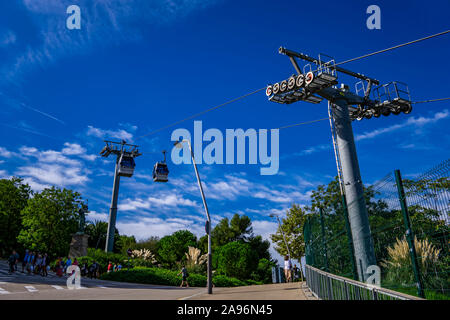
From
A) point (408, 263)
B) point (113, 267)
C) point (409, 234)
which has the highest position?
point (409, 234)

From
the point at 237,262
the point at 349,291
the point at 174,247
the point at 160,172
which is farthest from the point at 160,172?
the point at 349,291

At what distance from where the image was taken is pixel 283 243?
40.8 meters

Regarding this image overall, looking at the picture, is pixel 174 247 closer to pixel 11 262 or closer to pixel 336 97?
pixel 11 262

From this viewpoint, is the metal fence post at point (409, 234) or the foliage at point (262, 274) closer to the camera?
the metal fence post at point (409, 234)

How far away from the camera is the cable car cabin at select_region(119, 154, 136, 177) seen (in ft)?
135

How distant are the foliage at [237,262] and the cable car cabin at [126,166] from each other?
1552cm

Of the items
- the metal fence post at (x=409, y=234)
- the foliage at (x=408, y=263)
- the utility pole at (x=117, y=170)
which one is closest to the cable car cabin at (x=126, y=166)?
the utility pole at (x=117, y=170)

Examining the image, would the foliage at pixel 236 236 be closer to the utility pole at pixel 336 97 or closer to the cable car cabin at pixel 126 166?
the cable car cabin at pixel 126 166

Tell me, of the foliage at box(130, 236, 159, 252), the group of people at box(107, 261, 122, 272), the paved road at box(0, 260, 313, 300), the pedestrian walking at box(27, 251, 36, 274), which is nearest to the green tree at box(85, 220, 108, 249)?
the foliage at box(130, 236, 159, 252)

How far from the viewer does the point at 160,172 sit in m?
36.4

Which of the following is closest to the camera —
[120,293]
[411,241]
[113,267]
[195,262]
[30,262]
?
[411,241]

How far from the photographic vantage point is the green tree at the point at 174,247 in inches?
1638

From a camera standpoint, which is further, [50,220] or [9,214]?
[9,214]

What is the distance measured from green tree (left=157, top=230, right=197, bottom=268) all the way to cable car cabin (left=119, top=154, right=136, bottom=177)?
999 cm
